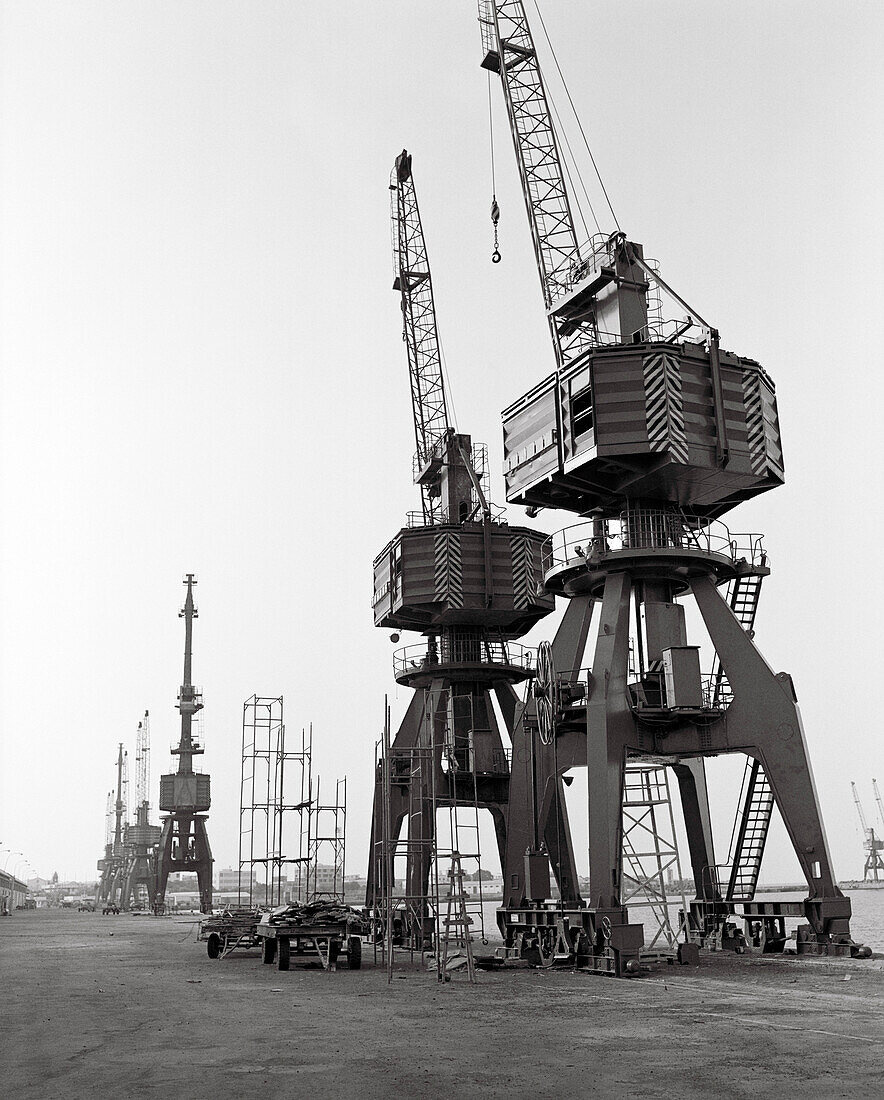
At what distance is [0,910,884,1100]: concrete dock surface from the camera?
1405cm

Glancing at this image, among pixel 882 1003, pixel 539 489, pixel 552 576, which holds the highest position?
pixel 539 489

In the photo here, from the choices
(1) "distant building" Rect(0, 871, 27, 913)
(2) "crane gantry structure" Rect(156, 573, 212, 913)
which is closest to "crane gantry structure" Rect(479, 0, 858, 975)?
(2) "crane gantry structure" Rect(156, 573, 212, 913)

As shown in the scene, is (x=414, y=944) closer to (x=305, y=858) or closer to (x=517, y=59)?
(x=305, y=858)

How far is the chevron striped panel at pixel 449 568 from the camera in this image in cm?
5006

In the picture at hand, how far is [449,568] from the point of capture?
165ft

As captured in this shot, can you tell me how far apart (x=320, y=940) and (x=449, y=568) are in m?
19.3

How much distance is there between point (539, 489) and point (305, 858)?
68.2ft

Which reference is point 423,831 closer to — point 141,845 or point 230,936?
point 230,936

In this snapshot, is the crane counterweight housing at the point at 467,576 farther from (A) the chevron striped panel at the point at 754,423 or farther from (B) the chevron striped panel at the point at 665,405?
(B) the chevron striped panel at the point at 665,405

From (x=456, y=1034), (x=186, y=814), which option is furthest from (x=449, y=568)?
(x=186, y=814)

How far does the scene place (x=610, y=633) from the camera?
35531 mm

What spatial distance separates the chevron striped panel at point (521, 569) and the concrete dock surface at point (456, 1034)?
850 inches

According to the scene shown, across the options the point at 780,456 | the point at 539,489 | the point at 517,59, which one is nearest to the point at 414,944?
the point at 539,489

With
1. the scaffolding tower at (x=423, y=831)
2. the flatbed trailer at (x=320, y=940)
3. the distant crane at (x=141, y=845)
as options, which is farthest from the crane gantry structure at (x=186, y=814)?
the flatbed trailer at (x=320, y=940)
